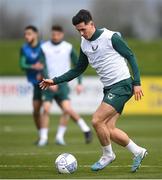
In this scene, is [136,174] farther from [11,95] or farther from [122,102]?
[11,95]

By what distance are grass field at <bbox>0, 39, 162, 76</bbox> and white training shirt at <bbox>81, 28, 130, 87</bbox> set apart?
25857mm

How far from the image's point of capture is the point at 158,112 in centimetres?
3039

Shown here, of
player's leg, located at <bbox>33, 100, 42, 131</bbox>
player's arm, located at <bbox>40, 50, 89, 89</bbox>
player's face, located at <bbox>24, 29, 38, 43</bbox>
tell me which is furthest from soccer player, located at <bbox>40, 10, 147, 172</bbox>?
player's leg, located at <bbox>33, 100, 42, 131</bbox>

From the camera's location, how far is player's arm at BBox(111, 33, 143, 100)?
1193 cm

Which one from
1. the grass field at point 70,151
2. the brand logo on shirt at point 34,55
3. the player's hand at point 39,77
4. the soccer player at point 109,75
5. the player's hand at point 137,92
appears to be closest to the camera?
the player's hand at point 137,92

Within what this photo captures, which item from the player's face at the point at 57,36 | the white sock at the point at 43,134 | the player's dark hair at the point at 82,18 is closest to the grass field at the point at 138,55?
the player's face at the point at 57,36

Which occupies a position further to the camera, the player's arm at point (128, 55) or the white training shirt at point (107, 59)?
the white training shirt at point (107, 59)

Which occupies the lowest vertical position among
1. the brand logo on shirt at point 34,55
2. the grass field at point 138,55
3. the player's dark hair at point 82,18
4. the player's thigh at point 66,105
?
the grass field at point 138,55

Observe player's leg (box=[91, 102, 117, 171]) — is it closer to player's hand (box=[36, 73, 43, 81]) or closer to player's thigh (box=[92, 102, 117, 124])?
player's thigh (box=[92, 102, 117, 124])

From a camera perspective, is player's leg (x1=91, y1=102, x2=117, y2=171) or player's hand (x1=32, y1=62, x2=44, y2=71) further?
player's hand (x1=32, y1=62, x2=44, y2=71)

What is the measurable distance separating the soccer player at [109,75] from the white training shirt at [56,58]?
18.8ft

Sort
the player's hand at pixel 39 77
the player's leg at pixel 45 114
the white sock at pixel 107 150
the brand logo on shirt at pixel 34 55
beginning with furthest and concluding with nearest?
the brand logo on shirt at pixel 34 55 → the player's hand at pixel 39 77 → the player's leg at pixel 45 114 → the white sock at pixel 107 150

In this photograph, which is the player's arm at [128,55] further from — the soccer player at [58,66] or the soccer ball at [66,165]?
the soccer player at [58,66]

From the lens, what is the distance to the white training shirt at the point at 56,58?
18.1m
